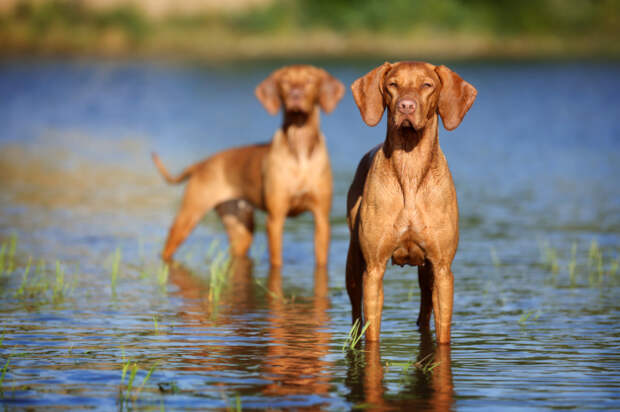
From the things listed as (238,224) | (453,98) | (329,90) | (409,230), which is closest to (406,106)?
(453,98)

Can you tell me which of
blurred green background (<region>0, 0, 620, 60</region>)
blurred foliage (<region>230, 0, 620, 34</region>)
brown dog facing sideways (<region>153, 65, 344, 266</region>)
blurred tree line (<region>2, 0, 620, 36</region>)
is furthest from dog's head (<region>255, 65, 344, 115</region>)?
blurred foliage (<region>230, 0, 620, 34</region>)

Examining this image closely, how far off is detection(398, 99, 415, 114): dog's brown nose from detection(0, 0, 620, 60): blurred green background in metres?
43.4

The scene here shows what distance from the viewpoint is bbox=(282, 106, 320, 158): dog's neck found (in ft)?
33.1

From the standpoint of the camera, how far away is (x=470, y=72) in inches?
1647

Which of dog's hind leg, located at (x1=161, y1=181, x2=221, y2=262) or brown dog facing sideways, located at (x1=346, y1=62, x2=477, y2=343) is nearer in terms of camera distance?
brown dog facing sideways, located at (x1=346, y1=62, x2=477, y2=343)

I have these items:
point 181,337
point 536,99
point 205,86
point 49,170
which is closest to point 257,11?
point 205,86

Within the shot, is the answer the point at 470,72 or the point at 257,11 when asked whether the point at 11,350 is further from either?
the point at 257,11

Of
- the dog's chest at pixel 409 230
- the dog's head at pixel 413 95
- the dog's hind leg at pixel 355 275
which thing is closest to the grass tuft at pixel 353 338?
the dog's hind leg at pixel 355 275

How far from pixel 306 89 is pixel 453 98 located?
3.79 meters

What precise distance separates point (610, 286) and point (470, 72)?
33.7 metres

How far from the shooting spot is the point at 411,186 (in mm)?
6270

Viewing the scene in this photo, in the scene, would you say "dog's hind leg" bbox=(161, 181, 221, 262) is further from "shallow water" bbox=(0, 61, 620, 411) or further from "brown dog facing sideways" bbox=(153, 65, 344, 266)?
"brown dog facing sideways" bbox=(153, 65, 344, 266)

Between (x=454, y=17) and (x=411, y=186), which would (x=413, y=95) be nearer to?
(x=411, y=186)

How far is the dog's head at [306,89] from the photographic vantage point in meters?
9.88
